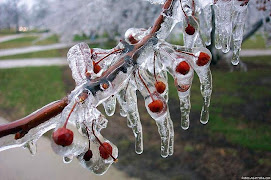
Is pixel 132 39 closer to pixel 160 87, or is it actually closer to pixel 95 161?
pixel 160 87

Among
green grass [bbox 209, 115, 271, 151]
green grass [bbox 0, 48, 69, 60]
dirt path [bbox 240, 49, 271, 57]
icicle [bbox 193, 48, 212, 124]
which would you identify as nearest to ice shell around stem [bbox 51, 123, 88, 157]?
icicle [bbox 193, 48, 212, 124]

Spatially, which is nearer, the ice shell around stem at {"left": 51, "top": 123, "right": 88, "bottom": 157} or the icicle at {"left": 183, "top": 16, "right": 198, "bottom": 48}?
the ice shell around stem at {"left": 51, "top": 123, "right": 88, "bottom": 157}

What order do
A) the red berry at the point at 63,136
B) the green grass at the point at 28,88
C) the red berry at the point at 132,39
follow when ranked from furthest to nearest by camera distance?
the green grass at the point at 28,88, the red berry at the point at 132,39, the red berry at the point at 63,136

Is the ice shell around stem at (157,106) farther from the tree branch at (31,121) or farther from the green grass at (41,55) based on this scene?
the green grass at (41,55)

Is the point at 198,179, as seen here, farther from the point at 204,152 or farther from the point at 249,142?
the point at 249,142

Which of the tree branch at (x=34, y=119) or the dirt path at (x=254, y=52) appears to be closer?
the tree branch at (x=34, y=119)

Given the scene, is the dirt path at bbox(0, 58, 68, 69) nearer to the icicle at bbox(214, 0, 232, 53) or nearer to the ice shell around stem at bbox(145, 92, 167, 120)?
the icicle at bbox(214, 0, 232, 53)

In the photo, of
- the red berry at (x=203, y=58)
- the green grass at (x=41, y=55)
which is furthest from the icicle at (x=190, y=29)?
the green grass at (x=41, y=55)
